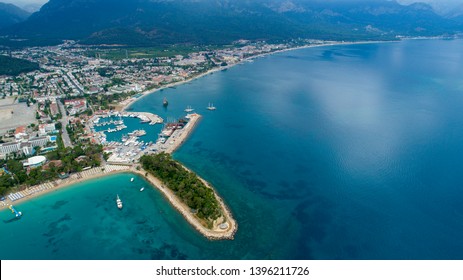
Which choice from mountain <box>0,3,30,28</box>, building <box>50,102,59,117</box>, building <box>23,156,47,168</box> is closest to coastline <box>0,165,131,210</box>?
building <box>23,156,47,168</box>

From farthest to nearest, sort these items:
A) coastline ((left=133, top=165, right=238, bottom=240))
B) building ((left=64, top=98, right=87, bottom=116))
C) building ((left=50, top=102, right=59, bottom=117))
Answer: building ((left=64, top=98, right=87, bottom=116))
building ((left=50, top=102, right=59, bottom=117))
coastline ((left=133, top=165, right=238, bottom=240))

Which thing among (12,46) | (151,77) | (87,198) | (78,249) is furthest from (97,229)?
(12,46)

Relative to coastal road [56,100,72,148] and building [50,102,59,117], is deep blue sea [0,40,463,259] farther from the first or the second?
building [50,102,59,117]

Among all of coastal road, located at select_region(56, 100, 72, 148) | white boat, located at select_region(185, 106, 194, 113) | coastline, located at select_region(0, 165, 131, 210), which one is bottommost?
coastline, located at select_region(0, 165, 131, 210)

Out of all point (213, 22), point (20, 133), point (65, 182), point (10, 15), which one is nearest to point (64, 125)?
point (20, 133)

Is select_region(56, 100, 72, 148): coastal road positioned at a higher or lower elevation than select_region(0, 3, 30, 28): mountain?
lower

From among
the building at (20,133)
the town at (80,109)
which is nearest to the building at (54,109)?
the town at (80,109)

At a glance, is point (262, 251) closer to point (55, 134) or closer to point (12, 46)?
point (55, 134)

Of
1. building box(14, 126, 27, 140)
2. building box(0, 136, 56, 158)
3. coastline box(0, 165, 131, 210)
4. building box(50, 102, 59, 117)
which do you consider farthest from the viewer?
building box(50, 102, 59, 117)
